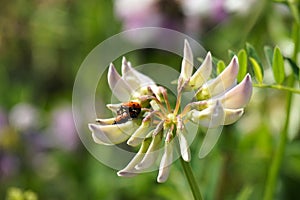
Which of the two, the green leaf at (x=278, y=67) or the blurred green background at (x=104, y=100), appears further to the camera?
the blurred green background at (x=104, y=100)

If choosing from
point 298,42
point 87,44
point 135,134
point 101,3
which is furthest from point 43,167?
point 135,134

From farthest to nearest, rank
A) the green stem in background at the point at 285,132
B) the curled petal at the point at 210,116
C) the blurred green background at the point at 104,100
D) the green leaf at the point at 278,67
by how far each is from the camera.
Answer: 1. the blurred green background at the point at 104,100
2. the green stem in background at the point at 285,132
3. the green leaf at the point at 278,67
4. the curled petal at the point at 210,116

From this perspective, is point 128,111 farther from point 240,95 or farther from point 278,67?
point 278,67

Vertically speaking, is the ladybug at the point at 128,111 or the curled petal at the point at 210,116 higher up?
the ladybug at the point at 128,111

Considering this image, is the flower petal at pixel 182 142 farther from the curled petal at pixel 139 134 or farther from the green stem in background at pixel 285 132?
the green stem in background at pixel 285 132

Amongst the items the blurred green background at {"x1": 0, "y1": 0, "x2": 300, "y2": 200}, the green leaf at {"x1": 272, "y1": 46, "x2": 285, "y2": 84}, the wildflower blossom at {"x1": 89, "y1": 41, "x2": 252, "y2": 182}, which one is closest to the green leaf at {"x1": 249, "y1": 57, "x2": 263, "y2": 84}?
the green leaf at {"x1": 272, "y1": 46, "x2": 285, "y2": 84}

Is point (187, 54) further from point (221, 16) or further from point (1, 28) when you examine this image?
point (1, 28)

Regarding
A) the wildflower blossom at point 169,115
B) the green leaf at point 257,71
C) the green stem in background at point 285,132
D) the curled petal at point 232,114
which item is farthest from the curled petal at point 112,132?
the green stem in background at point 285,132

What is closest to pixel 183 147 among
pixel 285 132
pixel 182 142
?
pixel 182 142
